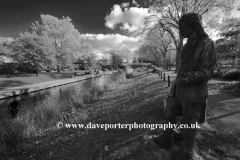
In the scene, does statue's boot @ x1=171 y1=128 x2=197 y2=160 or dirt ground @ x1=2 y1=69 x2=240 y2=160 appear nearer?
statue's boot @ x1=171 y1=128 x2=197 y2=160

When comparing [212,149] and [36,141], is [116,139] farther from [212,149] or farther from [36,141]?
[36,141]

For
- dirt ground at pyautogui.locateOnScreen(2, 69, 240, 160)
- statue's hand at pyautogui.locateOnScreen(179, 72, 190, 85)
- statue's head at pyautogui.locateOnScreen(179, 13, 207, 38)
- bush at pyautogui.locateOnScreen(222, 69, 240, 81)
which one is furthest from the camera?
bush at pyautogui.locateOnScreen(222, 69, 240, 81)

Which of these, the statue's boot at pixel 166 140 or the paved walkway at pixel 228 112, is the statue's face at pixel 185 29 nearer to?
the statue's boot at pixel 166 140

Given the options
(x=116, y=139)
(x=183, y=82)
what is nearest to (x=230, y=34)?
(x=183, y=82)

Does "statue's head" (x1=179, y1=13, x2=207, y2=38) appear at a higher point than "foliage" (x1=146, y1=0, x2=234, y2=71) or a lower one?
lower

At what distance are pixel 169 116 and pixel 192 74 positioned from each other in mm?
1071

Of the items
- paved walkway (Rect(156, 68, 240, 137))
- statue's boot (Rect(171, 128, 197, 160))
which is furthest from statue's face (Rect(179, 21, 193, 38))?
paved walkway (Rect(156, 68, 240, 137))

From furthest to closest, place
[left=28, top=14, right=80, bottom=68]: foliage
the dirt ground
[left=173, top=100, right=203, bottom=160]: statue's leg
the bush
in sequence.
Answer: [left=28, top=14, right=80, bottom=68]: foliage, the bush, the dirt ground, [left=173, top=100, right=203, bottom=160]: statue's leg

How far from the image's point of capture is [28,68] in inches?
988

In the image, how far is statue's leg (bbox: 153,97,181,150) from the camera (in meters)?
2.42

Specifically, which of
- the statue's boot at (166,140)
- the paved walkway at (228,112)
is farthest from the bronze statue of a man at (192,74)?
the paved walkway at (228,112)

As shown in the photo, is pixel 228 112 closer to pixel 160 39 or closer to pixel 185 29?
pixel 185 29

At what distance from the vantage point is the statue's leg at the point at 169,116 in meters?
2.42

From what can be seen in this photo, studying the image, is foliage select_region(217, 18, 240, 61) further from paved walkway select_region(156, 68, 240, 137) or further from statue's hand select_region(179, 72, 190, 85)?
statue's hand select_region(179, 72, 190, 85)
